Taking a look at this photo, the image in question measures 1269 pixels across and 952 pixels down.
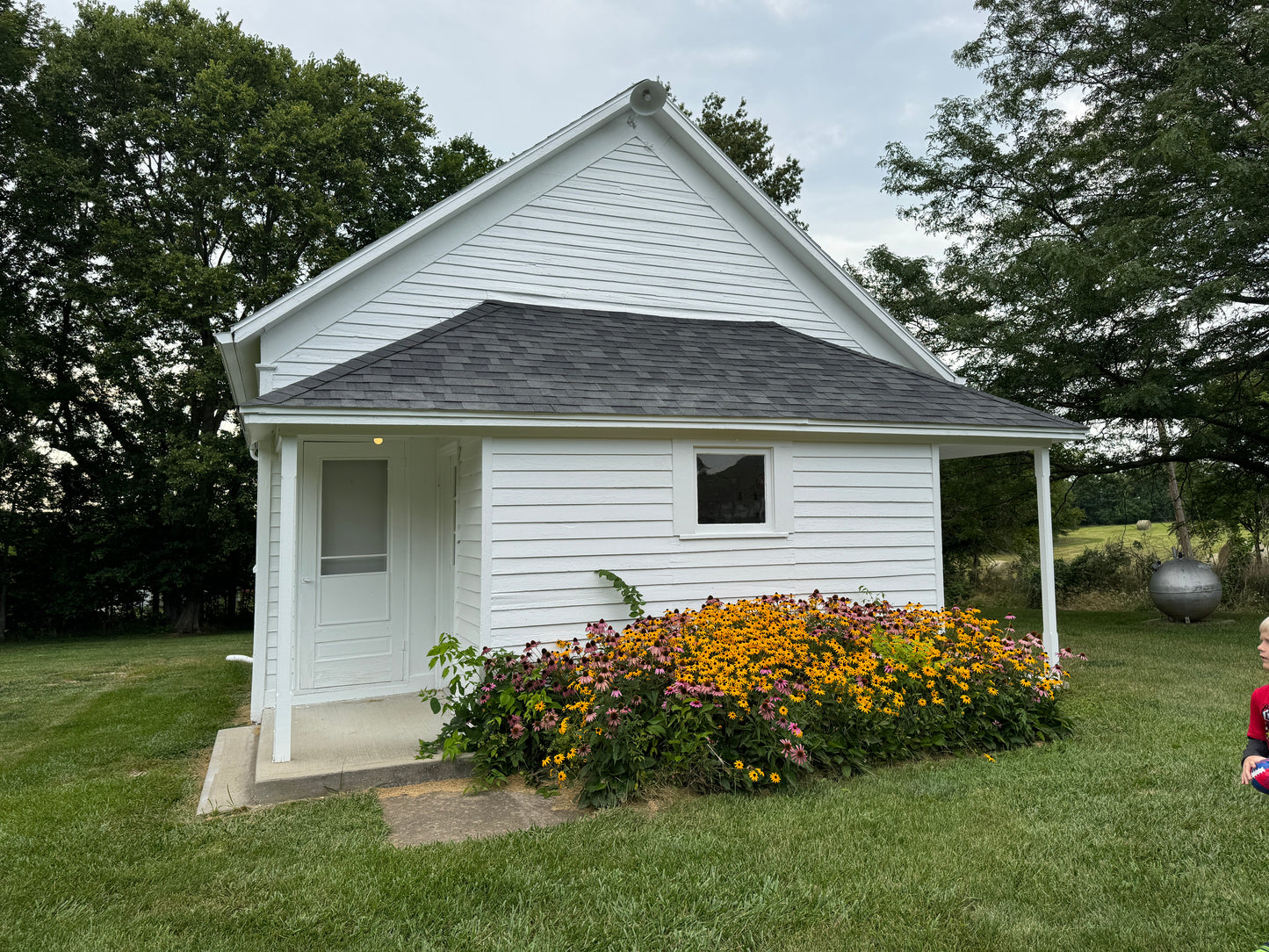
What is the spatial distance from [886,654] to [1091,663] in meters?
5.32

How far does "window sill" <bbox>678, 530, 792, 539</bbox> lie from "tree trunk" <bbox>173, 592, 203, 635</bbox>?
53.6ft

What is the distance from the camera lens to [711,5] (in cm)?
1205

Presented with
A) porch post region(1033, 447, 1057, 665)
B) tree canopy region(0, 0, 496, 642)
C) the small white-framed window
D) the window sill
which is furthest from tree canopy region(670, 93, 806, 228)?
the window sill

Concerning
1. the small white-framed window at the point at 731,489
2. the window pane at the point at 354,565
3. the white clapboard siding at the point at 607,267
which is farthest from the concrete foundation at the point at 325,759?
the white clapboard siding at the point at 607,267

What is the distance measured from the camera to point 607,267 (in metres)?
8.62

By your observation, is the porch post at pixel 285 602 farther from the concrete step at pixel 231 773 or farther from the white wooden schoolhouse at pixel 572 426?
the concrete step at pixel 231 773

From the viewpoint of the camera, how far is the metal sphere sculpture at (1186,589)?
40.3 feet

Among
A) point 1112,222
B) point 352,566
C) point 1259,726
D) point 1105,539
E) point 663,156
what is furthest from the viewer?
point 1105,539

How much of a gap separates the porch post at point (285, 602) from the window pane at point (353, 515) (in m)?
1.81

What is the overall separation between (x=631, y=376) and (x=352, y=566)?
331cm

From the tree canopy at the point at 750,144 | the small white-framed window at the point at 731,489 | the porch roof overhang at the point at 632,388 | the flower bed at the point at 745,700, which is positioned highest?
the tree canopy at the point at 750,144

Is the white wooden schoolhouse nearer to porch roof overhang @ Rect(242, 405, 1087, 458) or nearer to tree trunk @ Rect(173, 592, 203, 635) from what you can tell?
porch roof overhang @ Rect(242, 405, 1087, 458)

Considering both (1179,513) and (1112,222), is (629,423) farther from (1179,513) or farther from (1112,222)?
(1179,513)

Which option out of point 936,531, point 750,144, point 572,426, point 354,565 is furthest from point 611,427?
point 750,144
